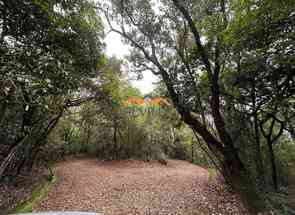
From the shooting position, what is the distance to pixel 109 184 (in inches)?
185

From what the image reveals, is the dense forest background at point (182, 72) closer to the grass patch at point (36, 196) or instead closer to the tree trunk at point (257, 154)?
→ the tree trunk at point (257, 154)

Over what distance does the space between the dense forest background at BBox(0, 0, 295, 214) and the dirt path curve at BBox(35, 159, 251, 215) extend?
66cm

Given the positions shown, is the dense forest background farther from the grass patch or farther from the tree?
the grass patch

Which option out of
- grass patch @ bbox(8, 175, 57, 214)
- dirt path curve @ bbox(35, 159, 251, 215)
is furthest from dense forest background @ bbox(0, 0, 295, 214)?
grass patch @ bbox(8, 175, 57, 214)

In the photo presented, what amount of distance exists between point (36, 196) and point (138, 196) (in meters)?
2.28

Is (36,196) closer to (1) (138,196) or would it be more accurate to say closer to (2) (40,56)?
(1) (138,196)

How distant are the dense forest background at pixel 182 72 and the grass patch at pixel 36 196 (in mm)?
853

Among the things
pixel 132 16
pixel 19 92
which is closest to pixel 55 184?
pixel 19 92

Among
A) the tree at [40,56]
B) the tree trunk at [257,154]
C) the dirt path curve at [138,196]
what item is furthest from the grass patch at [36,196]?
the tree trunk at [257,154]

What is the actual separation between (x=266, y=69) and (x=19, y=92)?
4.47 metres

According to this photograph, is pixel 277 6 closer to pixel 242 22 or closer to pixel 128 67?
pixel 242 22

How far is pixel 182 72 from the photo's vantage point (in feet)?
14.3

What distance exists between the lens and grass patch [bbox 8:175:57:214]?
Result: 9.65ft

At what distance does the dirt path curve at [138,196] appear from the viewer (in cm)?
318
